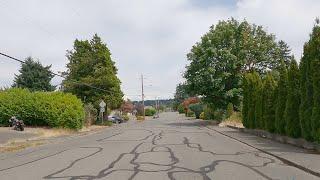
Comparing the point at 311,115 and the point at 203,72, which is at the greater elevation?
the point at 203,72

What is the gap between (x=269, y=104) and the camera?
2841 cm

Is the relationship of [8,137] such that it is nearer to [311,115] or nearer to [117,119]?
[311,115]

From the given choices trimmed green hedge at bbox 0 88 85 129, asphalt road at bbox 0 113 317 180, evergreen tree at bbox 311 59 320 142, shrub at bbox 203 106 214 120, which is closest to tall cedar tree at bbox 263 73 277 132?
evergreen tree at bbox 311 59 320 142

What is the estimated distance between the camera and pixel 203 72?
5525cm

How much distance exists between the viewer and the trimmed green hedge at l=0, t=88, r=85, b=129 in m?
43.8

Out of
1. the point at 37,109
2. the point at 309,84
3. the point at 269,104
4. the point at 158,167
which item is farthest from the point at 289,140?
the point at 37,109

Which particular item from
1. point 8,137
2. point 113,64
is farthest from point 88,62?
point 8,137

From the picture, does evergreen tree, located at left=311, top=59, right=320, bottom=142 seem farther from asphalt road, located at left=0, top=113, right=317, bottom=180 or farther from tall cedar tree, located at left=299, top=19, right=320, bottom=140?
asphalt road, located at left=0, top=113, right=317, bottom=180

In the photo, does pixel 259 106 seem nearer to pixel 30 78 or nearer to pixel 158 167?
pixel 158 167

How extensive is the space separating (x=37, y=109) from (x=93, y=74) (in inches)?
988

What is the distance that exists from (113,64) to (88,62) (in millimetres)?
5240

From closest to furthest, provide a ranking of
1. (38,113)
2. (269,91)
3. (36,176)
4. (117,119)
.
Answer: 1. (36,176)
2. (269,91)
3. (38,113)
4. (117,119)

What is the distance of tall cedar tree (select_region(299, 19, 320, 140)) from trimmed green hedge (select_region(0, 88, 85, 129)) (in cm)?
2716

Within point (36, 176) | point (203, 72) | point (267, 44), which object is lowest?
point (36, 176)
